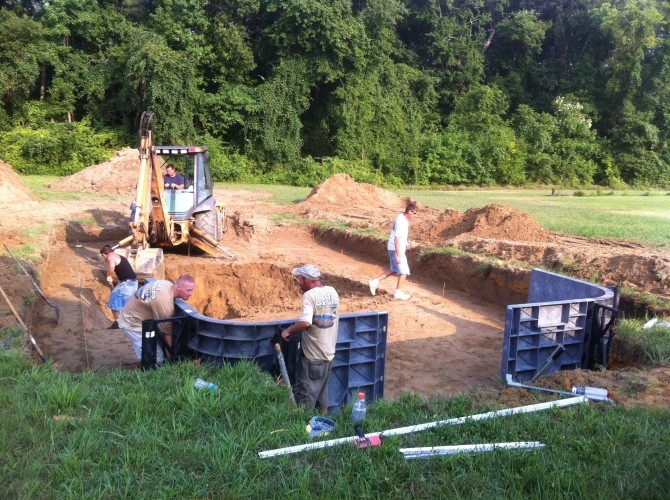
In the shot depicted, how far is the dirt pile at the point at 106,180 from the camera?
24031mm

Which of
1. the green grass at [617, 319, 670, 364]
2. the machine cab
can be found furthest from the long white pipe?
the machine cab

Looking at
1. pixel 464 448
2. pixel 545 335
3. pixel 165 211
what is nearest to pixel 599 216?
pixel 545 335

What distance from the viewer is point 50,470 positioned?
148 inches

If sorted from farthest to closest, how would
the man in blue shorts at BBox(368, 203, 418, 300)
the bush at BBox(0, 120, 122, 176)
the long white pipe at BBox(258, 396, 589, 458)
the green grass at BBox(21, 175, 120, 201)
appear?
the bush at BBox(0, 120, 122, 176)
the green grass at BBox(21, 175, 120, 201)
the man in blue shorts at BBox(368, 203, 418, 300)
the long white pipe at BBox(258, 396, 589, 458)

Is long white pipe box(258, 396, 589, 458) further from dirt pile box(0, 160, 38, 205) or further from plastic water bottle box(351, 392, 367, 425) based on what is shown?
dirt pile box(0, 160, 38, 205)

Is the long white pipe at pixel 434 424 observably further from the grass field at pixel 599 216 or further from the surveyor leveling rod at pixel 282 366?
the grass field at pixel 599 216

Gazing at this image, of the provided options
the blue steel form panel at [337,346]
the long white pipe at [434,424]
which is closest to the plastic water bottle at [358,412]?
the long white pipe at [434,424]

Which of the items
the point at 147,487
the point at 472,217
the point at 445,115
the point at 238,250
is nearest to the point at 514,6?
the point at 445,115

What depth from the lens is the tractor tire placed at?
46.4ft

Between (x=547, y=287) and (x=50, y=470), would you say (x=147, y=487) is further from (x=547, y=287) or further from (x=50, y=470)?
(x=547, y=287)

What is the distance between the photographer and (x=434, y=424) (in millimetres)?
4598

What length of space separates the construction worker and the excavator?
708 millimetres

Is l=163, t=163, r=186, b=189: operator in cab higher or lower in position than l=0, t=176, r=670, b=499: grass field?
higher

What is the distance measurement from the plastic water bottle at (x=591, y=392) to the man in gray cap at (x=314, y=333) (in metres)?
2.32
